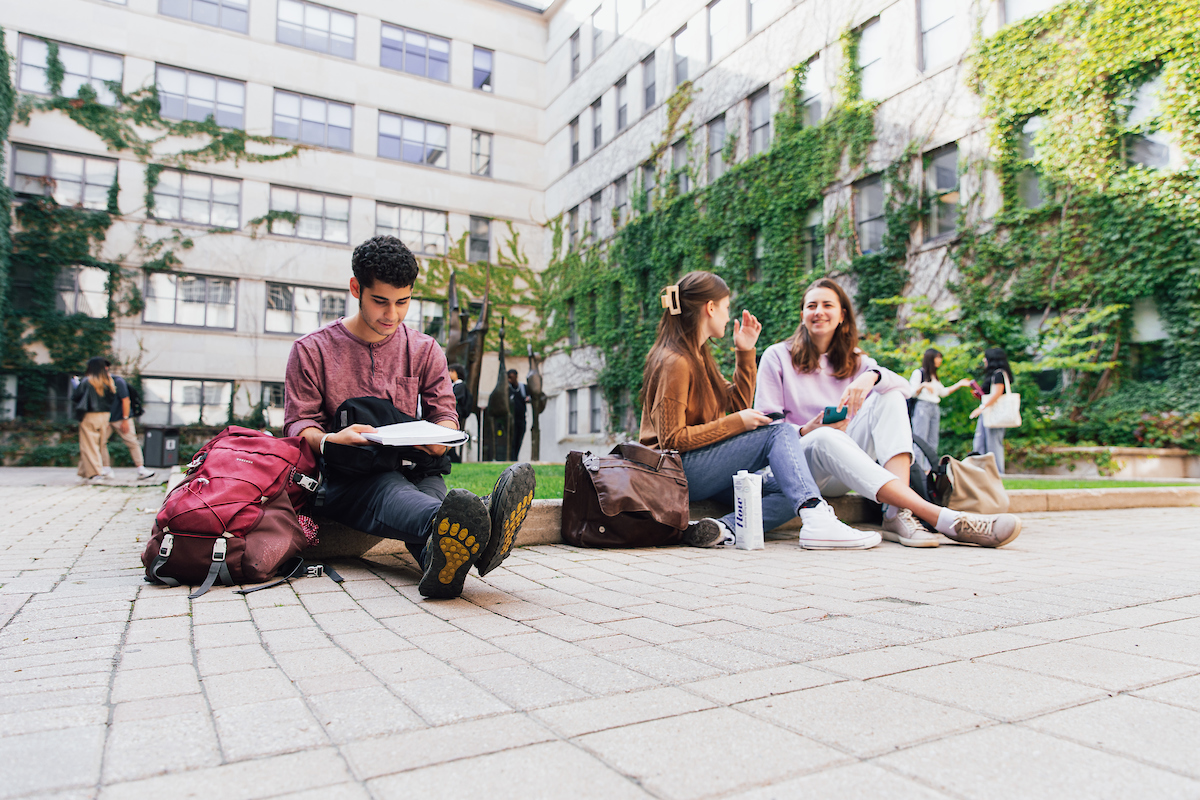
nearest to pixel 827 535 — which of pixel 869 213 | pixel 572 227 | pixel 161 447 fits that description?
pixel 869 213

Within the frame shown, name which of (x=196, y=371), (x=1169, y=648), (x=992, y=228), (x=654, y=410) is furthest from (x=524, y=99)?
(x=1169, y=648)

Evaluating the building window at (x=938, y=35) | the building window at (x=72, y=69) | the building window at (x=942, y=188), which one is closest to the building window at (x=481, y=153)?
the building window at (x=72, y=69)

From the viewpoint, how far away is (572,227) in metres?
28.1

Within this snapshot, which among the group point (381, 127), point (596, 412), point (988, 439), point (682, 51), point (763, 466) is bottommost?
point (763, 466)

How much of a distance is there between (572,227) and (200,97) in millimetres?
12878

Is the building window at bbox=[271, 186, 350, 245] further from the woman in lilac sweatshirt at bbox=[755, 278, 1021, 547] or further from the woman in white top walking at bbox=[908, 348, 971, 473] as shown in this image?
the woman in lilac sweatshirt at bbox=[755, 278, 1021, 547]

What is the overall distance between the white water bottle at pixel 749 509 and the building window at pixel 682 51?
2097 cm

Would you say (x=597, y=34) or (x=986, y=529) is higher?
(x=597, y=34)

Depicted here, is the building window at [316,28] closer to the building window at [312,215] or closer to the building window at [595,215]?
the building window at [312,215]

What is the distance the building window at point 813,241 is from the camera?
1744 cm

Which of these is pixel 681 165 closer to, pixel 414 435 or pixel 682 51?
pixel 682 51

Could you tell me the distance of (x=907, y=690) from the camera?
177 cm

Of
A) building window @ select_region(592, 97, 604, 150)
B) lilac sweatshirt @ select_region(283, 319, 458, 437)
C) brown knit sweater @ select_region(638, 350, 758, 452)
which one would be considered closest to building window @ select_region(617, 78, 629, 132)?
building window @ select_region(592, 97, 604, 150)

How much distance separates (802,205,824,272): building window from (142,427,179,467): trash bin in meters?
15.9
